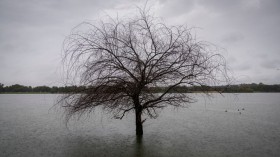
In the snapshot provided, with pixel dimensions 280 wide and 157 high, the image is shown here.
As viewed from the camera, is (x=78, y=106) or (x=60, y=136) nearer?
(x=78, y=106)

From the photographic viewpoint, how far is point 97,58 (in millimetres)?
10000

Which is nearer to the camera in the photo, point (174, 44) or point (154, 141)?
point (174, 44)

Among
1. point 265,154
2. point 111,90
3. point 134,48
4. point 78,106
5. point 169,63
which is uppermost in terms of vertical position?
point 134,48

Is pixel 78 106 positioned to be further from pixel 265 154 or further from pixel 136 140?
pixel 265 154

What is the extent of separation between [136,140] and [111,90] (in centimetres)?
375

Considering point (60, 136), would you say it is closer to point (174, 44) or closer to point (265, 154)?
point (174, 44)

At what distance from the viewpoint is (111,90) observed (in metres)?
9.93

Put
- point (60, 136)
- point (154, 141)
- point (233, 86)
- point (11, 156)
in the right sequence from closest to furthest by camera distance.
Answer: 1. point (233, 86)
2. point (11, 156)
3. point (154, 141)
4. point (60, 136)

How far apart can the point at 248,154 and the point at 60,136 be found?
→ 9.98 m

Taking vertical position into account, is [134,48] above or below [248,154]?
above

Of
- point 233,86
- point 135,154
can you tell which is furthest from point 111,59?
point 233,86

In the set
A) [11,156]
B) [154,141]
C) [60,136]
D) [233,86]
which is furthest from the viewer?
[60,136]

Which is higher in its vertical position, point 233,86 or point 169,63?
point 169,63


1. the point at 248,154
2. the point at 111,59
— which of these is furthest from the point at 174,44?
the point at 248,154
